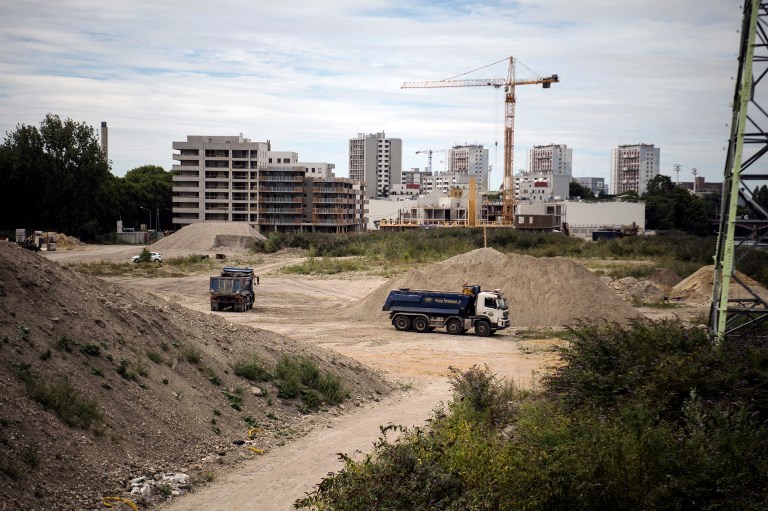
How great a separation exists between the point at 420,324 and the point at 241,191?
105 meters

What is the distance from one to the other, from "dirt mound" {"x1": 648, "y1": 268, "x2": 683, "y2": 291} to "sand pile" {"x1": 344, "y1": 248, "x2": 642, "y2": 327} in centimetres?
1753

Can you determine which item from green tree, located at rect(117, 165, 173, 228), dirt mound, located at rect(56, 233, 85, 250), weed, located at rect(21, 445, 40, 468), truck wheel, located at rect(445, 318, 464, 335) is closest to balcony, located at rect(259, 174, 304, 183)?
green tree, located at rect(117, 165, 173, 228)

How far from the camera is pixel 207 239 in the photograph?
358ft

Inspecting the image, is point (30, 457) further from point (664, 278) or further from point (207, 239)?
point (207, 239)

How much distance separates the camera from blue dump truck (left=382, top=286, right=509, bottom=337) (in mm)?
40719

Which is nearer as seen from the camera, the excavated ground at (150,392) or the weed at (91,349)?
the excavated ground at (150,392)

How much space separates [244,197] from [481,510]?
133956mm

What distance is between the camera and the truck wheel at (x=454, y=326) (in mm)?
40812

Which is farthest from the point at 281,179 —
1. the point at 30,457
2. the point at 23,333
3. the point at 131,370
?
the point at 30,457

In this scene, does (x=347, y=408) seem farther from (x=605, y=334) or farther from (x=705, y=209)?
(x=705, y=209)

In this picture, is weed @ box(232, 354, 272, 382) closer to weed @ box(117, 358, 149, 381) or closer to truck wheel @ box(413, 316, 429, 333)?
weed @ box(117, 358, 149, 381)

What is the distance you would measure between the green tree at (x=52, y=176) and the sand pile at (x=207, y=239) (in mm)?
16008

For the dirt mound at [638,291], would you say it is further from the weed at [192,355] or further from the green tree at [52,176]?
the green tree at [52,176]

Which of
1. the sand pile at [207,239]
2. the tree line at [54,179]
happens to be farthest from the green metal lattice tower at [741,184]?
the tree line at [54,179]
